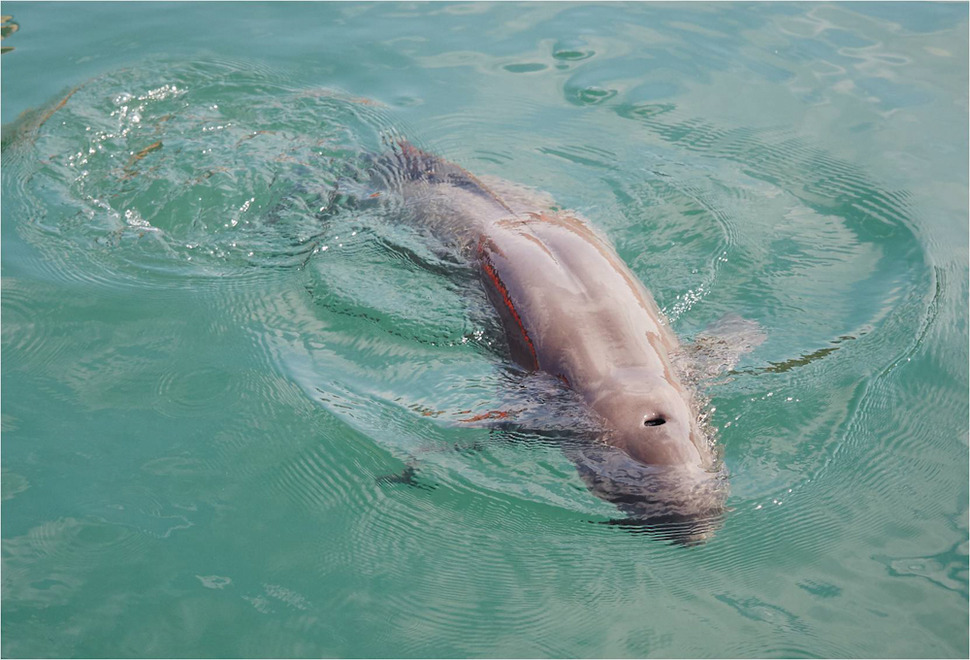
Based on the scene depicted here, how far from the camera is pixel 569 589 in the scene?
497cm

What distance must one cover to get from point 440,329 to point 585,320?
4.32 feet

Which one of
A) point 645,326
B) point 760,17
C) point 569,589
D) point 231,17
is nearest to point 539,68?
point 760,17

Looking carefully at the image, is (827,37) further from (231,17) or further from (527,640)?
(527,640)

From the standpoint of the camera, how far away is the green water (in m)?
4.91

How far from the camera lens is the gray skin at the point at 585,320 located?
526 centimetres

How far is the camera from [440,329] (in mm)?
6918

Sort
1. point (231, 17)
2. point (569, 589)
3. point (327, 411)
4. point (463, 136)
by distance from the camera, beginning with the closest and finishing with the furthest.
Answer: point (569, 589) < point (327, 411) < point (463, 136) < point (231, 17)

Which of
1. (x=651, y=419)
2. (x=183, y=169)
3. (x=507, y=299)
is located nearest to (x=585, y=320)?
(x=507, y=299)

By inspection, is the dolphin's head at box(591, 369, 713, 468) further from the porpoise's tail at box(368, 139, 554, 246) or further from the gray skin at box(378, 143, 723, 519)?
the porpoise's tail at box(368, 139, 554, 246)

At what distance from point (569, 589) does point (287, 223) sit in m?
4.49

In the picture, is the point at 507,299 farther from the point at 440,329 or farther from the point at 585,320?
the point at 585,320

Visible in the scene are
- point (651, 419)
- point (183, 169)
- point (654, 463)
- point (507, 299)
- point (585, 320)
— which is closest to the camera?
point (654, 463)

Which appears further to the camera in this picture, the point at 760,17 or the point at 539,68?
the point at 760,17

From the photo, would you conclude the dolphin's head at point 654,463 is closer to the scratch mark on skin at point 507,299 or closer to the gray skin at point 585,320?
the gray skin at point 585,320
